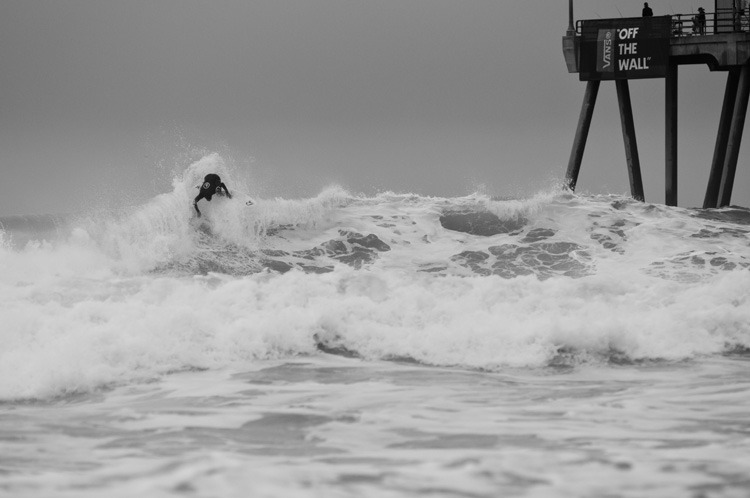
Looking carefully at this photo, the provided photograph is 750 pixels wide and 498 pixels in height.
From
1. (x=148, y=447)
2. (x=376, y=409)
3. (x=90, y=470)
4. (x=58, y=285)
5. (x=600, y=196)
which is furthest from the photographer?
(x=600, y=196)

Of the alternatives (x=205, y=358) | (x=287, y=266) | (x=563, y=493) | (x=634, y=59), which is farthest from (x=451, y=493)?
(x=634, y=59)

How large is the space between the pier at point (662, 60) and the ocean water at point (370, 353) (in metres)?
4.00

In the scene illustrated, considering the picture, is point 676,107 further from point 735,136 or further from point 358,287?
point 358,287

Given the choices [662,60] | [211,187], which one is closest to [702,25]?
[662,60]

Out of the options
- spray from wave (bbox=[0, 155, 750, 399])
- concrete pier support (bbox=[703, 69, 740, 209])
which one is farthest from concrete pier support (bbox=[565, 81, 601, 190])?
spray from wave (bbox=[0, 155, 750, 399])

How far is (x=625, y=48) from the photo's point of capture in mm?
22000

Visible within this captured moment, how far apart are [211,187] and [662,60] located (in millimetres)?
10505

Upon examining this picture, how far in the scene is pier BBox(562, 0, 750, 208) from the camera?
21.7 m

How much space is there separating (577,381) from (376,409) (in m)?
2.36

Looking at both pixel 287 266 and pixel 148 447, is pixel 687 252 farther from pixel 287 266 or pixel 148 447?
pixel 148 447

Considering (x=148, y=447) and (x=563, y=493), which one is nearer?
(x=563, y=493)

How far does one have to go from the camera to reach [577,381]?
32.4ft

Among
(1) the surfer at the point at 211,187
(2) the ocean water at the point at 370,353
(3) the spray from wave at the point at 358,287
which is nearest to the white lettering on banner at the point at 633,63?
(3) the spray from wave at the point at 358,287

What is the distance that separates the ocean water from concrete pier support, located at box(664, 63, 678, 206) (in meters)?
3.73
